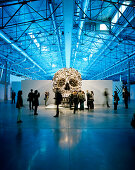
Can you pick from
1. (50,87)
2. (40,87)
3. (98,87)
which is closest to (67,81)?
(50,87)

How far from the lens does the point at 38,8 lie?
1106cm

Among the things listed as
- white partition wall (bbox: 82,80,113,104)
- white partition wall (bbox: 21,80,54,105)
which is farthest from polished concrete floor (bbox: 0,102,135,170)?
white partition wall (bbox: 82,80,113,104)

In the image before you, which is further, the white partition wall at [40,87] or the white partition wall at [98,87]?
the white partition wall at [98,87]

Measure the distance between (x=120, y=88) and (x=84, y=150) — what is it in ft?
55.7

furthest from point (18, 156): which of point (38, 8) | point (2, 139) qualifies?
point (38, 8)

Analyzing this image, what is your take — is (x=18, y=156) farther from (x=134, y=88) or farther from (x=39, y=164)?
(x=134, y=88)

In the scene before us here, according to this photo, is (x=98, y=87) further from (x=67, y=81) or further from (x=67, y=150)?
(x=67, y=150)

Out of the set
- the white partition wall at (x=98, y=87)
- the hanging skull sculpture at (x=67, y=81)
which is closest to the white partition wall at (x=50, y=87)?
the white partition wall at (x=98, y=87)

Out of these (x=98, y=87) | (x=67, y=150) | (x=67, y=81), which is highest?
(x=67, y=81)

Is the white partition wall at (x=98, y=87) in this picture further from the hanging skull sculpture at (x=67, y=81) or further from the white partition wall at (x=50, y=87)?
the hanging skull sculpture at (x=67, y=81)

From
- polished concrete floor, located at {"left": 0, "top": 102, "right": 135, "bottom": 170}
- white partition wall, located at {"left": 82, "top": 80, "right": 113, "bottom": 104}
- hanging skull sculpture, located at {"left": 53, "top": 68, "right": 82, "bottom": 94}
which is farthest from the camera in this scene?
white partition wall, located at {"left": 82, "top": 80, "right": 113, "bottom": 104}

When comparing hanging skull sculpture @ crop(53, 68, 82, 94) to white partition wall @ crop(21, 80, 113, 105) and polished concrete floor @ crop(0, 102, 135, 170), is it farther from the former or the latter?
polished concrete floor @ crop(0, 102, 135, 170)

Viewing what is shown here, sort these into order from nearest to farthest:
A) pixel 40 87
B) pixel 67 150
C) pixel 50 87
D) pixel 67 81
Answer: pixel 67 150 → pixel 67 81 → pixel 50 87 → pixel 40 87

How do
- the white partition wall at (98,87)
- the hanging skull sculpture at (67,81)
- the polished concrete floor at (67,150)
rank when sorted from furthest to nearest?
the white partition wall at (98,87), the hanging skull sculpture at (67,81), the polished concrete floor at (67,150)
